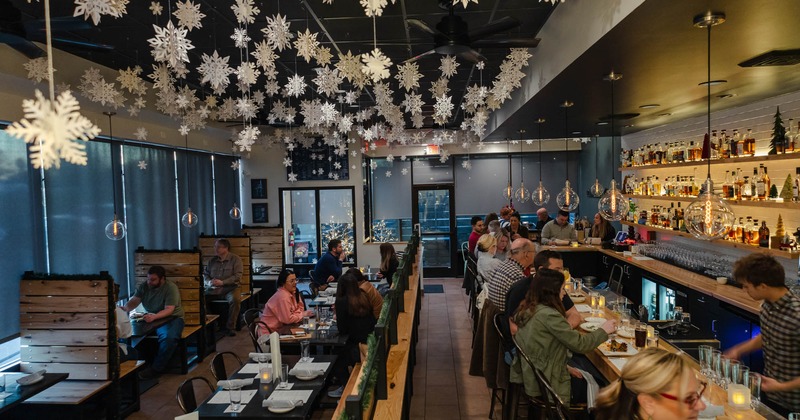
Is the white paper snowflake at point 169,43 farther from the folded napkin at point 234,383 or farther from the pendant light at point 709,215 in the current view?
the pendant light at point 709,215

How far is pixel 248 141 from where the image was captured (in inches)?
176

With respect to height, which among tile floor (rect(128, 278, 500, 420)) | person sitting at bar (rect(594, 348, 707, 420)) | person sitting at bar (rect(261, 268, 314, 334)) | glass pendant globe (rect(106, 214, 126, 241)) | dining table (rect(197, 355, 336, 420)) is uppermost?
glass pendant globe (rect(106, 214, 126, 241))

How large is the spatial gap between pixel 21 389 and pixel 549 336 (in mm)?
4547

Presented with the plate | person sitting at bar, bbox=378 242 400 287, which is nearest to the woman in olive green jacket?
the plate

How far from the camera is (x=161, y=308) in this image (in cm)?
734

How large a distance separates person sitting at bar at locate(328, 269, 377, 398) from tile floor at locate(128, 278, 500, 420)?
695 millimetres

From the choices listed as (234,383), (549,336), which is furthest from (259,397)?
(549,336)

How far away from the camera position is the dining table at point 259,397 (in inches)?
158

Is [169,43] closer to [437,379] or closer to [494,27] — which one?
[494,27]

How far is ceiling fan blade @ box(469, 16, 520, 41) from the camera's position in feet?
12.8

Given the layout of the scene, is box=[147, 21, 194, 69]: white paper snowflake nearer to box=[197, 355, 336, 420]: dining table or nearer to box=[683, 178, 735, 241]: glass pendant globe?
box=[197, 355, 336, 420]: dining table

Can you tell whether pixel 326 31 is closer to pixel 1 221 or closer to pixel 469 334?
pixel 1 221

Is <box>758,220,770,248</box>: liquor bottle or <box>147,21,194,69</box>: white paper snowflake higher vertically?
<box>147,21,194,69</box>: white paper snowflake

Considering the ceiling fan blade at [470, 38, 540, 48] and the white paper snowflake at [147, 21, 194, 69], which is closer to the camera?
the white paper snowflake at [147, 21, 194, 69]
